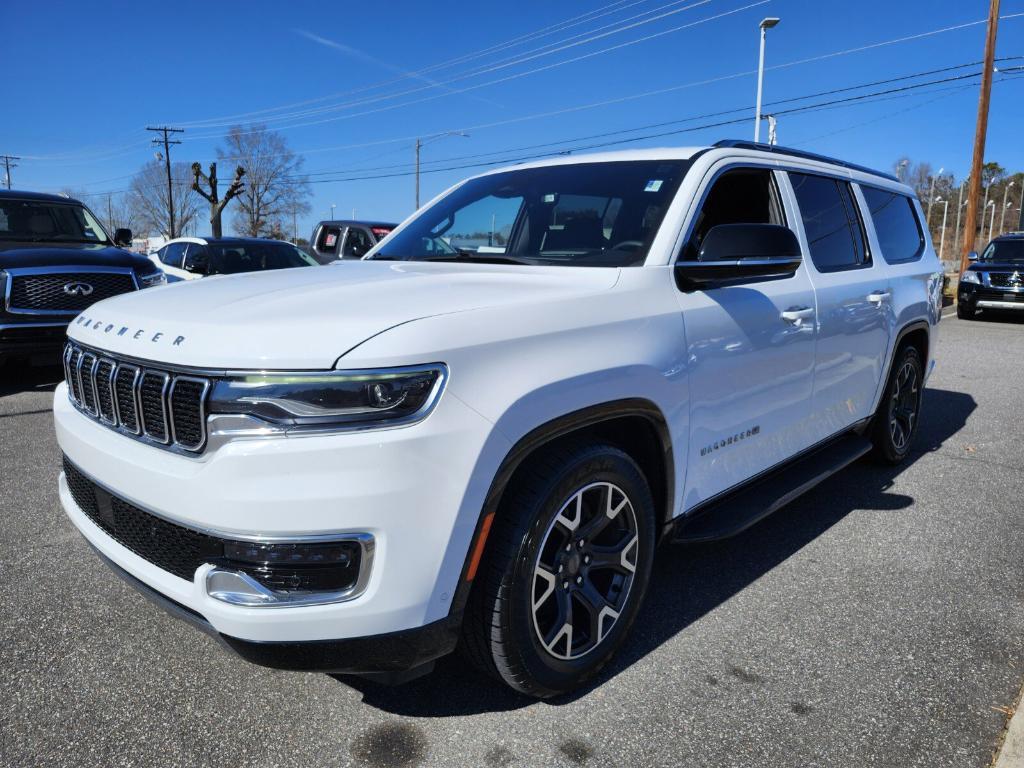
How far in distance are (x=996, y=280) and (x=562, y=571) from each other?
604 inches

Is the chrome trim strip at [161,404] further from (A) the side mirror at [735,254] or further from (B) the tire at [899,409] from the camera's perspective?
(B) the tire at [899,409]

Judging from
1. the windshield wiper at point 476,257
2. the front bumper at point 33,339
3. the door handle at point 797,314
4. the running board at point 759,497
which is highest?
the windshield wiper at point 476,257

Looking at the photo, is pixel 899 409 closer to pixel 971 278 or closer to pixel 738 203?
pixel 738 203

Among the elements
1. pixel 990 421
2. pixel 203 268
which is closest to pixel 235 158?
pixel 203 268

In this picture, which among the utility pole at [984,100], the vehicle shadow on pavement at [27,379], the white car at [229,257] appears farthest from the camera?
the utility pole at [984,100]

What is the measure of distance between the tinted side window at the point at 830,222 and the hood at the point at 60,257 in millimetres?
6344

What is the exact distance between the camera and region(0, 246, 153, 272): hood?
677 centimetres

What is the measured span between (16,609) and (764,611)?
3.06 metres

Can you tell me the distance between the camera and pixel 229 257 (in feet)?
36.7

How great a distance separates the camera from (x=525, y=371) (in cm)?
212

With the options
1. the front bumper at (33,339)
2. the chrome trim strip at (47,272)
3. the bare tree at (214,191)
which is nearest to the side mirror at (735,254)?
the chrome trim strip at (47,272)

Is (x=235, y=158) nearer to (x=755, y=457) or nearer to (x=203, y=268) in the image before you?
(x=203, y=268)

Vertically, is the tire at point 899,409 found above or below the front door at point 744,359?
below

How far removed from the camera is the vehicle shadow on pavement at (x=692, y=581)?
2.50m
